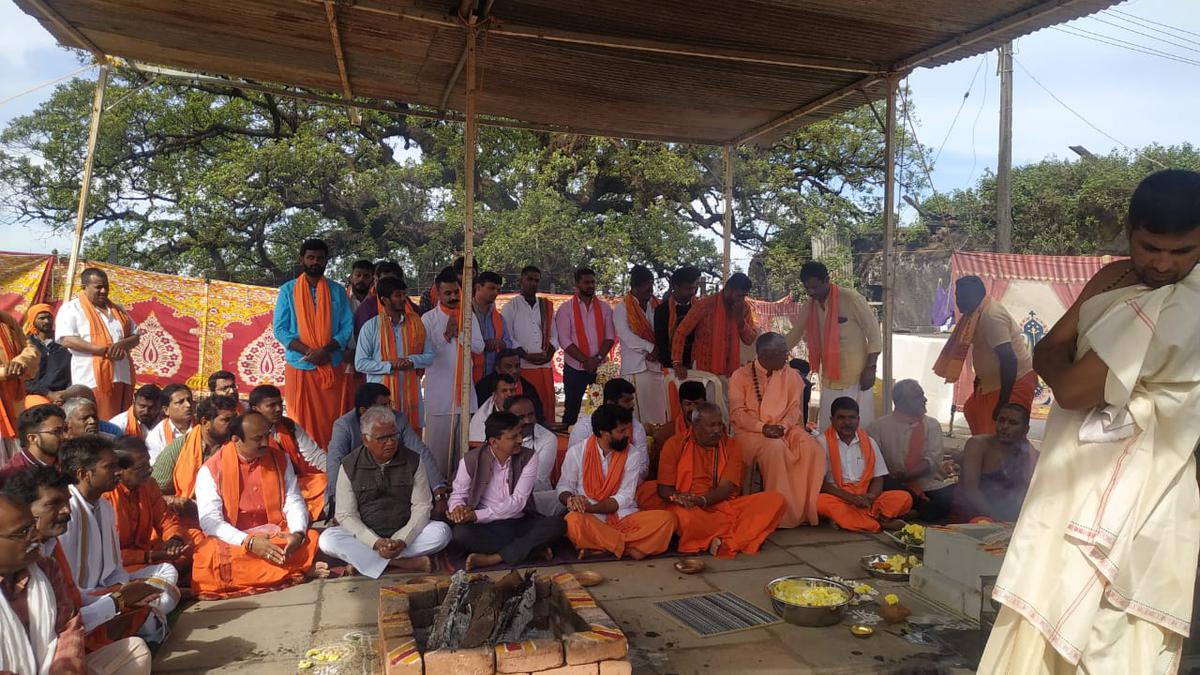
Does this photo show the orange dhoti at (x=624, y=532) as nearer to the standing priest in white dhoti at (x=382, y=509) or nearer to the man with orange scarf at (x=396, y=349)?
the standing priest in white dhoti at (x=382, y=509)

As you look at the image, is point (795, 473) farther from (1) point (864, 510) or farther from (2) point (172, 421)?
(2) point (172, 421)

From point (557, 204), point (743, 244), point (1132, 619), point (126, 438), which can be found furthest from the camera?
point (743, 244)

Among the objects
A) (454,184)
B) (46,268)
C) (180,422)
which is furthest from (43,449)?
(454,184)

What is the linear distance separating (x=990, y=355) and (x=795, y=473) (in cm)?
196

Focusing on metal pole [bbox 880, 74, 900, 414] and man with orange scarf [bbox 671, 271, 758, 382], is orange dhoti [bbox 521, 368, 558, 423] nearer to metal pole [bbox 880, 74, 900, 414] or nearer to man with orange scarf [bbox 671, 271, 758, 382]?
man with orange scarf [bbox 671, 271, 758, 382]

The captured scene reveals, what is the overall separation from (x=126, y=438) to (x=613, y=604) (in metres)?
2.77

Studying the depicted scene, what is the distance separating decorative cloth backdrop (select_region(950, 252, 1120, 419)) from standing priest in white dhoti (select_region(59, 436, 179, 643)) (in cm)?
945

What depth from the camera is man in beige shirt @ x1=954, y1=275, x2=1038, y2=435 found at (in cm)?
616

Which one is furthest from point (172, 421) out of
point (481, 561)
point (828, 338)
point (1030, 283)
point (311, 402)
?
point (1030, 283)

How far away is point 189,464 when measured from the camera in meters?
4.95

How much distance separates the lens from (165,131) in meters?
15.9

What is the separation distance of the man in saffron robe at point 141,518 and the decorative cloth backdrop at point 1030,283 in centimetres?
911

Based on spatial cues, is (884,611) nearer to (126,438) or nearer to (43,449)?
(126,438)

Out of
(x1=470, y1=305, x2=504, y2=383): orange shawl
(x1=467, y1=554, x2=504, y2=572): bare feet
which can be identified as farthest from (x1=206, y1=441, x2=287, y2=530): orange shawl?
(x1=470, y1=305, x2=504, y2=383): orange shawl
